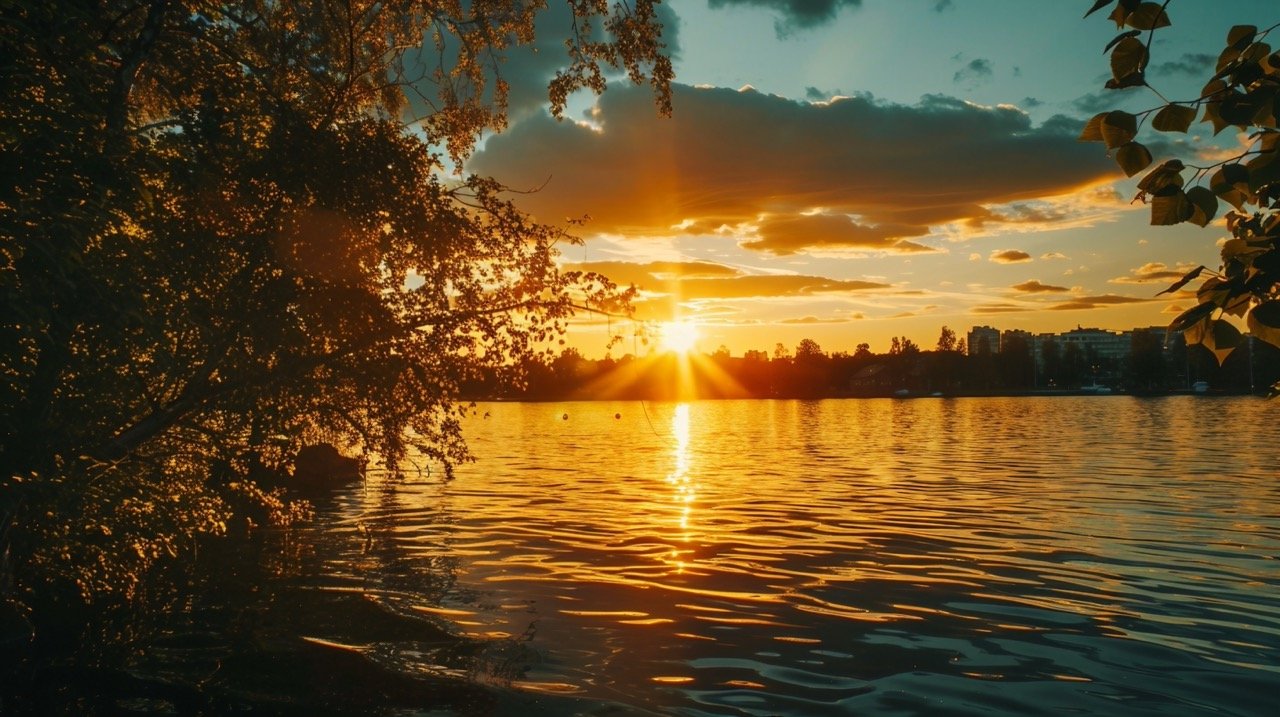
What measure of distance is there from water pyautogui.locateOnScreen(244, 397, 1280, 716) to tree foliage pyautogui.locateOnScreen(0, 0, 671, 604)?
402cm

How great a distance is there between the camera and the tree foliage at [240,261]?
428 inches

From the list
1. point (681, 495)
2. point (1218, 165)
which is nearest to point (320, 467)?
point (681, 495)

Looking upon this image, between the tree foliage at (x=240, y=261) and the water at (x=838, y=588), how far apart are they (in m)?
4.02

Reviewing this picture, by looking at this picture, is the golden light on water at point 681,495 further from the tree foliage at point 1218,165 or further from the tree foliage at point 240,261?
the tree foliage at point 1218,165

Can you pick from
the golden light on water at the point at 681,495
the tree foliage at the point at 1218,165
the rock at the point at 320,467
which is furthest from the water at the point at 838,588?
the tree foliage at the point at 1218,165

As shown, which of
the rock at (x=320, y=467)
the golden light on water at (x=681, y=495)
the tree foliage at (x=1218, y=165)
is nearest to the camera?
the tree foliage at (x=1218, y=165)

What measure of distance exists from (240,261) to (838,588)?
508 inches

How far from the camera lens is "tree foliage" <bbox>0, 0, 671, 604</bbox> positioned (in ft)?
35.7

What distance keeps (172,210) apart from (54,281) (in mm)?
5052

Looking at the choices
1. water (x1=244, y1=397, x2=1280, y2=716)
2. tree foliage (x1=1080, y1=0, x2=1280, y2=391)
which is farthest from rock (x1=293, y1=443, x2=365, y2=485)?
tree foliage (x1=1080, y1=0, x2=1280, y2=391)

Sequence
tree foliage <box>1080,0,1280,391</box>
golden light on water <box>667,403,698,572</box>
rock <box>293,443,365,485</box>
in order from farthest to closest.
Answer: rock <box>293,443,365,485</box> < golden light on water <box>667,403,698,572</box> < tree foliage <box>1080,0,1280,391</box>

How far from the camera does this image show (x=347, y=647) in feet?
47.0

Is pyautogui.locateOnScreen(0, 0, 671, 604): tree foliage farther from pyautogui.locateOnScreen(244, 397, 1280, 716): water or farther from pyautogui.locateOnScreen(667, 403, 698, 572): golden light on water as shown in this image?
pyautogui.locateOnScreen(667, 403, 698, 572): golden light on water

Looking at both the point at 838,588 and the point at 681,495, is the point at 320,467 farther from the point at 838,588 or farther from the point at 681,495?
the point at 838,588
